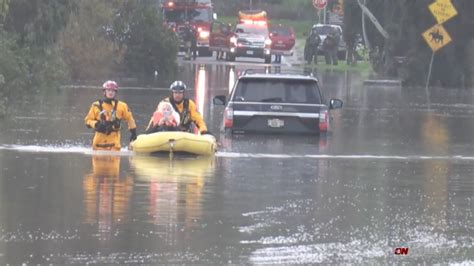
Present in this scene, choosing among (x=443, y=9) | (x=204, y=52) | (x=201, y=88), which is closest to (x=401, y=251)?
(x=201, y=88)

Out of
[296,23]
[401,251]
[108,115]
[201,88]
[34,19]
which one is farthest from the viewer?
[296,23]

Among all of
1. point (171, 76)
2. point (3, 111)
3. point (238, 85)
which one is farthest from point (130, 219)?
point (171, 76)

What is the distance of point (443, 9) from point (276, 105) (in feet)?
76.0

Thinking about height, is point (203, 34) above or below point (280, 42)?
above

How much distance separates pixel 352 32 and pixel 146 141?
41.6 metres

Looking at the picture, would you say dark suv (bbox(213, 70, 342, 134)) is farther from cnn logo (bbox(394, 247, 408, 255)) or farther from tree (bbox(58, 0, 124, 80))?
tree (bbox(58, 0, 124, 80))

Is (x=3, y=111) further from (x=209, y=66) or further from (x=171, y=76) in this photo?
(x=209, y=66)

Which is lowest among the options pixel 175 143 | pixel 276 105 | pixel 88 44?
pixel 175 143

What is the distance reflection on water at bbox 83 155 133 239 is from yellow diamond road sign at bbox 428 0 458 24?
2835cm

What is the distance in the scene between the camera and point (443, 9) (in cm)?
4731

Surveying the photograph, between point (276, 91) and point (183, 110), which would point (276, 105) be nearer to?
point (276, 91)

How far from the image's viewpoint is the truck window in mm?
25484

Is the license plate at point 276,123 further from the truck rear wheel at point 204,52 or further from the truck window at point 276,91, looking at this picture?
the truck rear wheel at point 204,52

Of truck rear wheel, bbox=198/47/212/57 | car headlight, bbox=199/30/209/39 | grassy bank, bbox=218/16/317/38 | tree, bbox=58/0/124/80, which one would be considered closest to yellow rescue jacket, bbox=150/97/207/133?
tree, bbox=58/0/124/80
